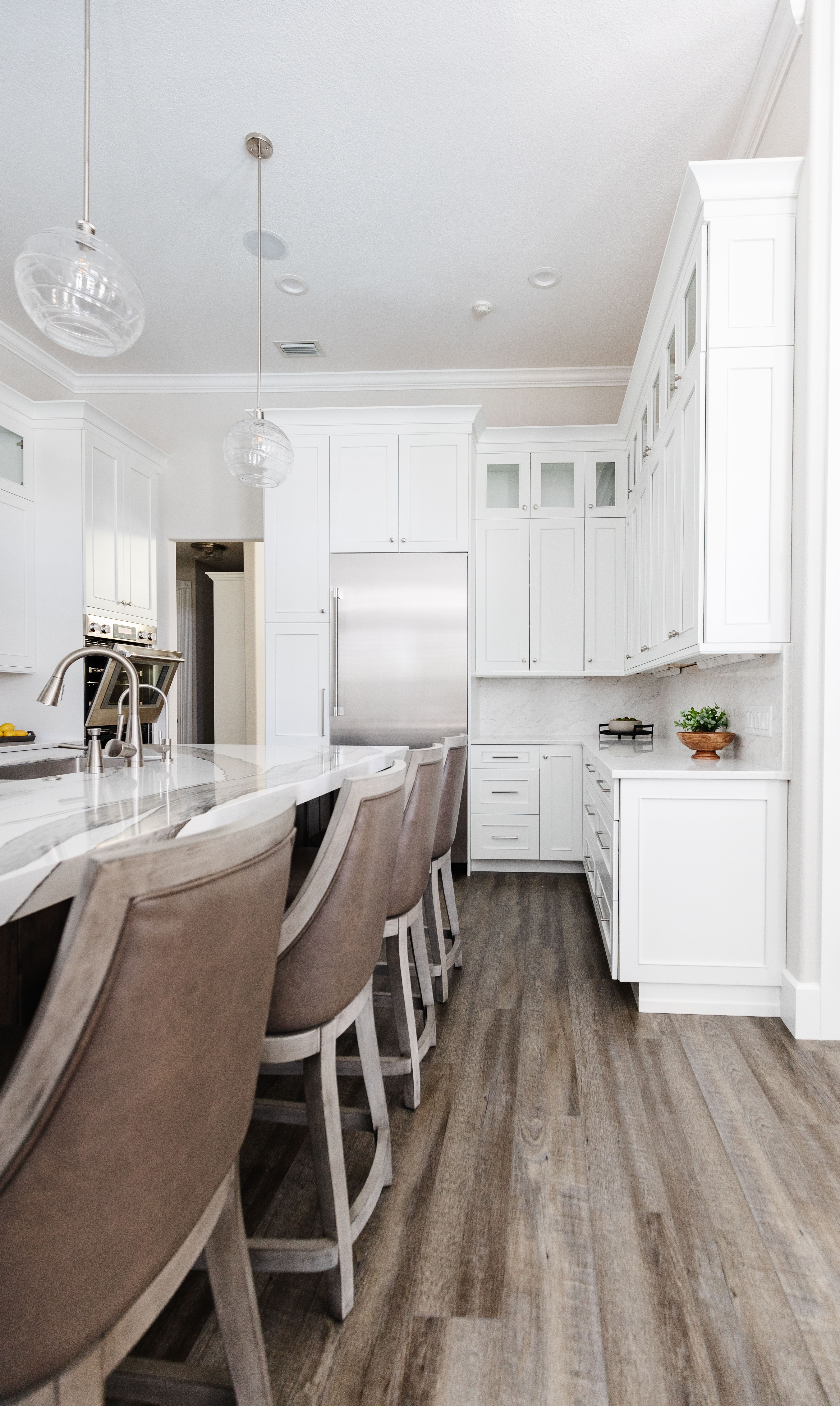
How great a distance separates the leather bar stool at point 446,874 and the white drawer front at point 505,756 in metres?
1.48

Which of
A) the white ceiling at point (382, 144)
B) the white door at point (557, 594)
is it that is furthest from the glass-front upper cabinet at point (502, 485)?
the white ceiling at point (382, 144)

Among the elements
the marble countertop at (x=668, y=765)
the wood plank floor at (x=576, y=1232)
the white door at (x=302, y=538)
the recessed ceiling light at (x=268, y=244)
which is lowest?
the wood plank floor at (x=576, y=1232)

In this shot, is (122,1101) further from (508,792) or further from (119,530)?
(119,530)

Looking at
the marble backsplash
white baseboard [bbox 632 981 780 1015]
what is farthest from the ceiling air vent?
white baseboard [bbox 632 981 780 1015]

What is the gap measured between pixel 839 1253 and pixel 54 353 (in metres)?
5.51

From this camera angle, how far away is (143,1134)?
0.61m

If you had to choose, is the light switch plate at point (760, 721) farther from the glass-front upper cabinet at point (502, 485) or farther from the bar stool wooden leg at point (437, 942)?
the glass-front upper cabinet at point (502, 485)

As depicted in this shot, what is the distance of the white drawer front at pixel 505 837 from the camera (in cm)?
441

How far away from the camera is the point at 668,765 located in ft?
8.70

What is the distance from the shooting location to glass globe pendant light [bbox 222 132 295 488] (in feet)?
9.45

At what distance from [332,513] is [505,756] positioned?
175 cm

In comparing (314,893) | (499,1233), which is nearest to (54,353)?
(314,893)

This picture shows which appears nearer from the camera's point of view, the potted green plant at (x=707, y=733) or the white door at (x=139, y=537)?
the potted green plant at (x=707, y=733)

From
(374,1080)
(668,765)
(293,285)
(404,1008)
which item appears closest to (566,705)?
(668,765)
